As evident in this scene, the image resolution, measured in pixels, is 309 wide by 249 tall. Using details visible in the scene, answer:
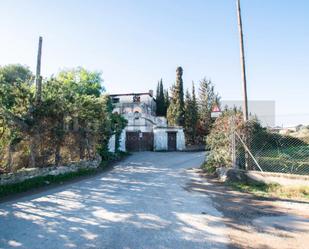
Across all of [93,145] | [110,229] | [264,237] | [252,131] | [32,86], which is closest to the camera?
[264,237]

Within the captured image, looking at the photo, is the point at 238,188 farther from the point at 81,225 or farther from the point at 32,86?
the point at 32,86

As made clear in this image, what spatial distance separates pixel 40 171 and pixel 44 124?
2037 mm

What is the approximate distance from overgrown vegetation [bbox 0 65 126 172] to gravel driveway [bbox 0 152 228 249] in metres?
2.69

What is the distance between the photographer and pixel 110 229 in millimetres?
4840

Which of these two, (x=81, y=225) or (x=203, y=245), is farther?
(x=81, y=225)

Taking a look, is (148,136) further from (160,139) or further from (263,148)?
(263,148)

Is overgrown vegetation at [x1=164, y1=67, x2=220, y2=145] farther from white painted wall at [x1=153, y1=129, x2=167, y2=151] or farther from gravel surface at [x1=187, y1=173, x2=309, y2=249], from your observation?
gravel surface at [x1=187, y1=173, x2=309, y2=249]

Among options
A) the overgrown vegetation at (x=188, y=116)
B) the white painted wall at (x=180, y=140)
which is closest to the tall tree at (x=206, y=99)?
the overgrown vegetation at (x=188, y=116)

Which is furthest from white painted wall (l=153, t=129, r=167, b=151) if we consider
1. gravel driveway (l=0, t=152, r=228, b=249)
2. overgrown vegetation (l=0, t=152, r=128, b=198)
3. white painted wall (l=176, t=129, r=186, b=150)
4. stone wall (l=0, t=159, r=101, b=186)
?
gravel driveway (l=0, t=152, r=228, b=249)

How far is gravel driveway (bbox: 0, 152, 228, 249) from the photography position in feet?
14.1

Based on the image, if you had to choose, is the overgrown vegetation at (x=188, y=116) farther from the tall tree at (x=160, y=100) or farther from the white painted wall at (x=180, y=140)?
the tall tree at (x=160, y=100)

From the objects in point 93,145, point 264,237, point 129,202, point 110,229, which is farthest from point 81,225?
point 93,145

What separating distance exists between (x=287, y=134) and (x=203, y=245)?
25.5ft

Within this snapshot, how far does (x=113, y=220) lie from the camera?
17.6 feet
